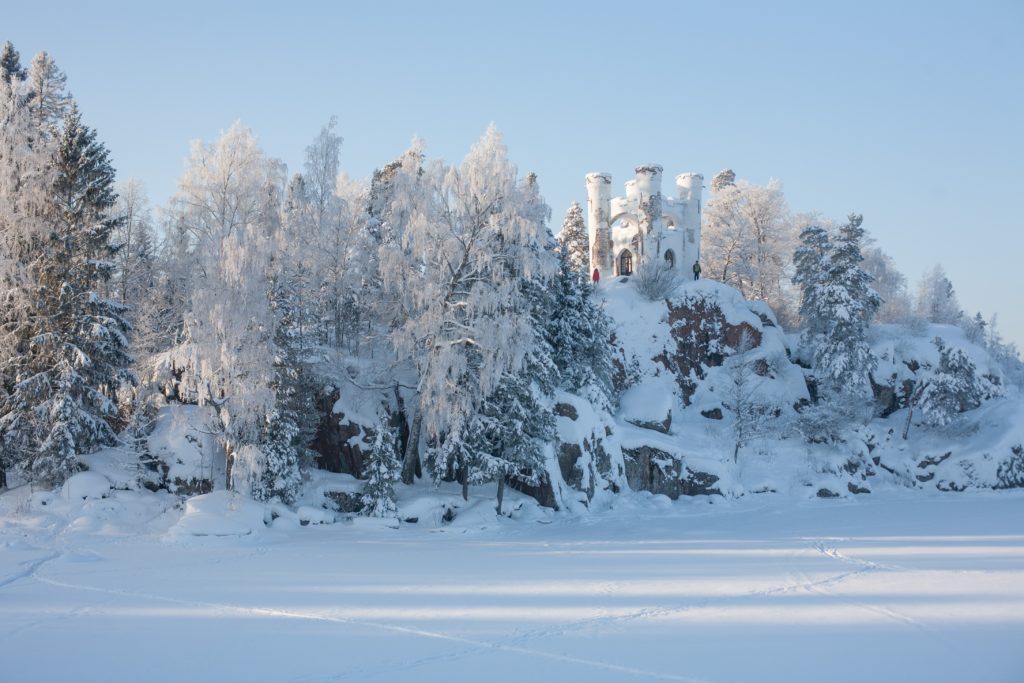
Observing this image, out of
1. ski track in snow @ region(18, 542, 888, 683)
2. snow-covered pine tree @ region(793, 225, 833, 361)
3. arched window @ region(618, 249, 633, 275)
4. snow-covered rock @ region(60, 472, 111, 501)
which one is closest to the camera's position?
ski track in snow @ region(18, 542, 888, 683)

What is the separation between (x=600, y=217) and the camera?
45.6m

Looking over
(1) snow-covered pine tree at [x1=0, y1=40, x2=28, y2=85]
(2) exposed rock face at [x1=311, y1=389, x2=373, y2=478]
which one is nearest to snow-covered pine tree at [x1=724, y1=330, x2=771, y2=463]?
(2) exposed rock face at [x1=311, y1=389, x2=373, y2=478]

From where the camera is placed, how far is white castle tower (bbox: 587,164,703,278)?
4328cm

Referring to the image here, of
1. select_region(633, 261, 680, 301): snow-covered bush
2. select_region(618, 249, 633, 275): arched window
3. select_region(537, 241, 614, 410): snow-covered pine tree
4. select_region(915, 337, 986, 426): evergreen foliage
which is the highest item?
select_region(618, 249, 633, 275): arched window

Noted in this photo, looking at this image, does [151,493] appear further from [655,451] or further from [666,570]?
[655,451]

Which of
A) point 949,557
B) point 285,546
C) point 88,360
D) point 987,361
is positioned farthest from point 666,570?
point 987,361

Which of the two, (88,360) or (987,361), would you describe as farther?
(987,361)

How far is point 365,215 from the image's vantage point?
34.6 metres

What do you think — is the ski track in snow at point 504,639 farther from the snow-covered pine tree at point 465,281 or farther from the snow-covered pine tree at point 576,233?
the snow-covered pine tree at point 576,233

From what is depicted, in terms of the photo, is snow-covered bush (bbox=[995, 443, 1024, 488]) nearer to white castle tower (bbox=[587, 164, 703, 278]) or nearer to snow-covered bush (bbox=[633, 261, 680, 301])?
snow-covered bush (bbox=[633, 261, 680, 301])

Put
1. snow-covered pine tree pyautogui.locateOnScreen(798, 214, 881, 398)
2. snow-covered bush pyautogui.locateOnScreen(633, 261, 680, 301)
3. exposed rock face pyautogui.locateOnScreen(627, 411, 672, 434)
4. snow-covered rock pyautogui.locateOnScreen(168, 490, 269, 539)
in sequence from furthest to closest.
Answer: snow-covered bush pyautogui.locateOnScreen(633, 261, 680, 301)
snow-covered pine tree pyautogui.locateOnScreen(798, 214, 881, 398)
exposed rock face pyautogui.locateOnScreen(627, 411, 672, 434)
snow-covered rock pyautogui.locateOnScreen(168, 490, 269, 539)

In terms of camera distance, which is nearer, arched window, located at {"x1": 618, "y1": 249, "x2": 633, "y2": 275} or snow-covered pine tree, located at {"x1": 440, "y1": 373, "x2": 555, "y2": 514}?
snow-covered pine tree, located at {"x1": 440, "y1": 373, "x2": 555, "y2": 514}

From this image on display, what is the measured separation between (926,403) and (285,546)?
1186 inches

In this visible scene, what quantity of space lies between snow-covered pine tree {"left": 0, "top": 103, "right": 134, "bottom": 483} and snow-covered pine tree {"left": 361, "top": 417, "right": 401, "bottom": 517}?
7713 millimetres
